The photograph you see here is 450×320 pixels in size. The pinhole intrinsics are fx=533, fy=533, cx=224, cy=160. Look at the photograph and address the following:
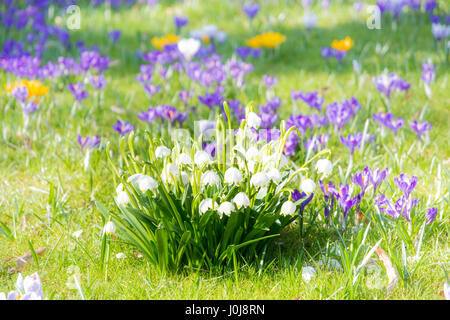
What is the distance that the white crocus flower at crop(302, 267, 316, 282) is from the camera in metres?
2.37

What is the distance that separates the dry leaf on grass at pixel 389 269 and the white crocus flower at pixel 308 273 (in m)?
0.32

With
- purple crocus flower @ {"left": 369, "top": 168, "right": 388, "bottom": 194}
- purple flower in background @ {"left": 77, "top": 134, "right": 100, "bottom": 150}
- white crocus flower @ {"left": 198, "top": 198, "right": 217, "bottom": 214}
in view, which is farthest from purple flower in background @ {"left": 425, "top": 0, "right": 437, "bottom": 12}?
white crocus flower @ {"left": 198, "top": 198, "right": 217, "bottom": 214}

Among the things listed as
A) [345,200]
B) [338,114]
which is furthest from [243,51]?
[345,200]

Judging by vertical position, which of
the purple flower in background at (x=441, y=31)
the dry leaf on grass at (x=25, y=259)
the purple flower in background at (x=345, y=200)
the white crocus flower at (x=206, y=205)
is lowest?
the dry leaf on grass at (x=25, y=259)

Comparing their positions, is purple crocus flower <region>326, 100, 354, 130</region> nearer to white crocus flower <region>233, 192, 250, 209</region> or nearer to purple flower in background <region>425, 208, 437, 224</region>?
purple flower in background <region>425, 208, 437, 224</region>

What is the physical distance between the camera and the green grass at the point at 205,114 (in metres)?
2.37

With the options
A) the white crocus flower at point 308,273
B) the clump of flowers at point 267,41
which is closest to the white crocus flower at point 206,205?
the white crocus flower at point 308,273

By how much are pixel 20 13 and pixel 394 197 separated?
604 centimetres

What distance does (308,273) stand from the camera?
238cm

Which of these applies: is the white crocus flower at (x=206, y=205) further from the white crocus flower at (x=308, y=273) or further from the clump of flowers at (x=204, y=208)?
the white crocus flower at (x=308, y=273)

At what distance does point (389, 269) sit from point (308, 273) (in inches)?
14.1

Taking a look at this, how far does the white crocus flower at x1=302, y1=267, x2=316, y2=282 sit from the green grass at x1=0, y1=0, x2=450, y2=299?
1.2 inches

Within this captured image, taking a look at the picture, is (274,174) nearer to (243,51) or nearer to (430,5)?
(243,51)

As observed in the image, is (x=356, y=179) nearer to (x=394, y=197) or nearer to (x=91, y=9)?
(x=394, y=197)
